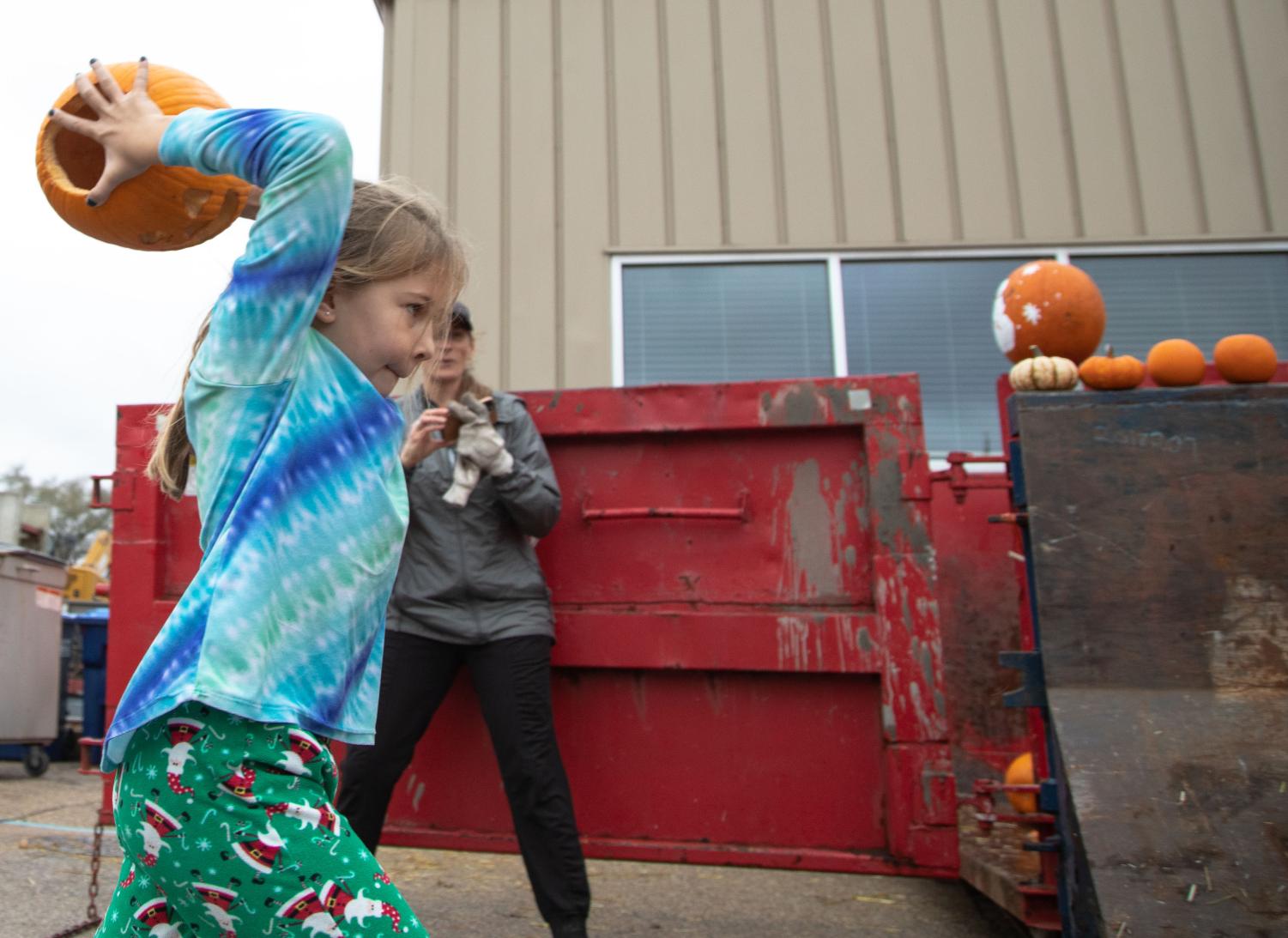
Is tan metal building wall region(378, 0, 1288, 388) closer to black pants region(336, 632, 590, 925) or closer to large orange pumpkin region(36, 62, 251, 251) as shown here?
black pants region(336, 632, 590, 925)

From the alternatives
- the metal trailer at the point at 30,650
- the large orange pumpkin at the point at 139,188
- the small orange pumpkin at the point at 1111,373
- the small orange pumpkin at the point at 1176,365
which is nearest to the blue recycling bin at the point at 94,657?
the metal trailer at the point at 30,650

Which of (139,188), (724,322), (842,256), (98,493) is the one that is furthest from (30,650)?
(139,188)

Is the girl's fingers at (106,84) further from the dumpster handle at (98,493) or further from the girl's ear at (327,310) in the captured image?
the dumpster handle at (98,493)

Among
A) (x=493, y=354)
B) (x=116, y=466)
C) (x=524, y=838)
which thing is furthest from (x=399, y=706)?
(x=493, y=354)

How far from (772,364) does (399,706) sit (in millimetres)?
3363

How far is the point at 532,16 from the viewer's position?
20.5 ft

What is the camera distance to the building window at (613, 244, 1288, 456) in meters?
5.75

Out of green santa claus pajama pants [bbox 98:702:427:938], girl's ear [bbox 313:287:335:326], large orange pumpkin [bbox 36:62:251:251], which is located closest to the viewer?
green santa claus pajama pants [bbox 98:702:427:938]

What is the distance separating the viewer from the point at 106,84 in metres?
1.60

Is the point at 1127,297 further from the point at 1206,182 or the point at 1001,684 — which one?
the point at 1001,684

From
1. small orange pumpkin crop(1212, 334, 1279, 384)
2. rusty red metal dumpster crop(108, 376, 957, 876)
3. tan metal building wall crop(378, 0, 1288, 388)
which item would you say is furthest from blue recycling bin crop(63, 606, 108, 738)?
small orange pumpkin crop(1212, 334, 1279, 384)

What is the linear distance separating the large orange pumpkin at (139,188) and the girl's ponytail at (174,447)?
12.7 inches

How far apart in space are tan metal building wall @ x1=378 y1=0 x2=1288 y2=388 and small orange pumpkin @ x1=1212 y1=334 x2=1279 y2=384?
325 cm

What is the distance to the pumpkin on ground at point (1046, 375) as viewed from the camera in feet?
9.35
